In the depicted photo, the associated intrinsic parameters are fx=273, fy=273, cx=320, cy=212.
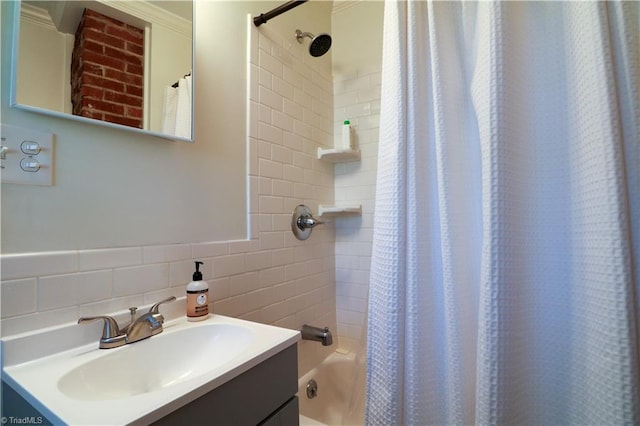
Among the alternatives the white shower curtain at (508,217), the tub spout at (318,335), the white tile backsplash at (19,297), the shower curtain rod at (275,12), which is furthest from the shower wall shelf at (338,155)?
the white tile backsplash at (19,297)

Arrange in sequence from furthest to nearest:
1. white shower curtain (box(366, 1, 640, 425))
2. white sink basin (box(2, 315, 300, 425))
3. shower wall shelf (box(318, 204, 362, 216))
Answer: shower wall shelf (box(318, 204, 362, 216)) → white shower curtain (box(366, 1, 640, 425)) → white sink basin (box(2, 315, 300, 425))

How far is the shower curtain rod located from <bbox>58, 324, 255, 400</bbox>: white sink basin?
1.24 metres

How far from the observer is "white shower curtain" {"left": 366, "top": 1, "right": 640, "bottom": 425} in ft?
1.83

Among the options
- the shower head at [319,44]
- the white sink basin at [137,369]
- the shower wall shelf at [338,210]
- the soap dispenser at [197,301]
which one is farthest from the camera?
the shower wall shelf at [338,210]

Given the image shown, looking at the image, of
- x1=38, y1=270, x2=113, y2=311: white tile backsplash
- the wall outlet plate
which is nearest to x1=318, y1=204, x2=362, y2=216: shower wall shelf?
x1=38, y1=270, x2=113, y2=311: white tile backsplash

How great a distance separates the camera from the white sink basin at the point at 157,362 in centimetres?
60

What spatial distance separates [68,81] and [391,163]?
0.87 meters

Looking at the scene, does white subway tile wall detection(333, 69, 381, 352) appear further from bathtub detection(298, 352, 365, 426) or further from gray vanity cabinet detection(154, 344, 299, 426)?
gray vanity cabinet detection(154, 344, 299, 426)

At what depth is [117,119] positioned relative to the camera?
778mm

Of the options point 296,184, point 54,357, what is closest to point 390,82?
point 296,184

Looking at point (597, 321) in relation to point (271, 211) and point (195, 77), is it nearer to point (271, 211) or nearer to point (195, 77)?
point (271, 211)

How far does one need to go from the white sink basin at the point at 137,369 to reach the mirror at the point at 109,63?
57cm

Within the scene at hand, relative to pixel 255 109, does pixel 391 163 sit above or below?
below

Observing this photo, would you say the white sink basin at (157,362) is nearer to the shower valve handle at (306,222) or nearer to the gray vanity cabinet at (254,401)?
the gray vanity cabinet at (254,401)
